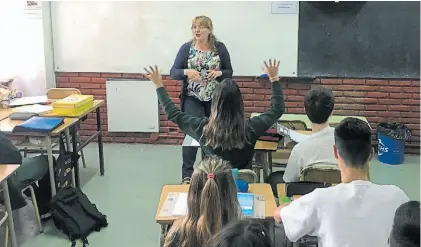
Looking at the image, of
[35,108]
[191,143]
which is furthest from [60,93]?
[191,143]

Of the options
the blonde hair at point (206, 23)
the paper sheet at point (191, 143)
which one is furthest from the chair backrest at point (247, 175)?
the blonde hair at point (206, 23)

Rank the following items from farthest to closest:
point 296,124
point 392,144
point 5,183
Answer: point 392,144 → point 296,124 → point 5,183

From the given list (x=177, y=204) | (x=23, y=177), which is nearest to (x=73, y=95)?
(x=23, y=177)

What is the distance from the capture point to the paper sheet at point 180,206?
2.62 meters

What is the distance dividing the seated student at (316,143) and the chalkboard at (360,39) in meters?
2.51

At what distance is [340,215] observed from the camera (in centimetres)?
213

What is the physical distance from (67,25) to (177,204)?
12.5 feet

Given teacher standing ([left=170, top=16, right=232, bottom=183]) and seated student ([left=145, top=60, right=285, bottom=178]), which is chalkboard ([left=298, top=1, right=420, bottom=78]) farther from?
seated student ([left=145, top=60, right=285, bottom=178])

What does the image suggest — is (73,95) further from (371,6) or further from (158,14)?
(371,6)

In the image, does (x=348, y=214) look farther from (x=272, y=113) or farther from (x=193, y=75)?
(x=193, y=75)

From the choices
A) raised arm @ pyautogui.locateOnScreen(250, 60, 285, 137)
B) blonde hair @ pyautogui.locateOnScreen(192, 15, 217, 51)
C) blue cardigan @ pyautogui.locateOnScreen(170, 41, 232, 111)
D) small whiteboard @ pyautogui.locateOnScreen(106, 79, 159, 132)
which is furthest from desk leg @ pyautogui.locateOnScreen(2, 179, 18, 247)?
small whiteboard @ pyautogui.locateOnScreen(106, 79, 159, 132)

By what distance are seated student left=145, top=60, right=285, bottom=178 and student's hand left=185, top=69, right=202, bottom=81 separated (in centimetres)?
100

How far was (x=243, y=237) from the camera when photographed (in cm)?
138

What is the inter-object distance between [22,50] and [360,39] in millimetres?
3499
